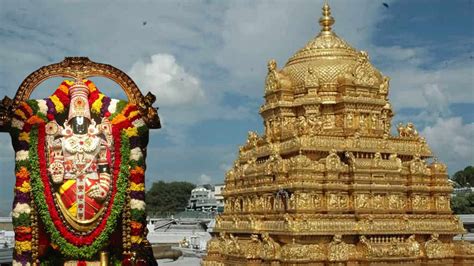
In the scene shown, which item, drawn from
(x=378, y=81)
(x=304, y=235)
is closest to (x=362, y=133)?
(x=378, y=81)

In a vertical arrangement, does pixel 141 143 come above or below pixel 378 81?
below

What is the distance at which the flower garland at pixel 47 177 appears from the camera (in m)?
14.4

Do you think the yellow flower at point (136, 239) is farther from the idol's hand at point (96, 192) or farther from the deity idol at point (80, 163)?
the idol's hand at point (96, 192)

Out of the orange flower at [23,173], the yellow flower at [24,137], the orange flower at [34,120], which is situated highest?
the orange flower at [34,120]

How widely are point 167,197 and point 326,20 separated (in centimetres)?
5904

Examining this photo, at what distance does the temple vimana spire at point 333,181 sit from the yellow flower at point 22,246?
9.74 m

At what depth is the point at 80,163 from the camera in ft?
47.8

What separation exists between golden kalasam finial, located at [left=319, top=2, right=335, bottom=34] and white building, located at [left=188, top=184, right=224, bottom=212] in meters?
59.3

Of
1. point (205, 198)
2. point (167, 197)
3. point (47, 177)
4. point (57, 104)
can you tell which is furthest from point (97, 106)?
point (205, 198)

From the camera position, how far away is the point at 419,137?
25922 millimetres

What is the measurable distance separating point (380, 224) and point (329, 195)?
202cm

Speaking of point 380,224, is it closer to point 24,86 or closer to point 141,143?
point 141,143

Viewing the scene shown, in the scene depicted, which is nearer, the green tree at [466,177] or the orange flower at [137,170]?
the orange flower at [137,170]

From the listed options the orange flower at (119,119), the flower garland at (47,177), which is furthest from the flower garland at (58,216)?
the orange flower at (119,119)
